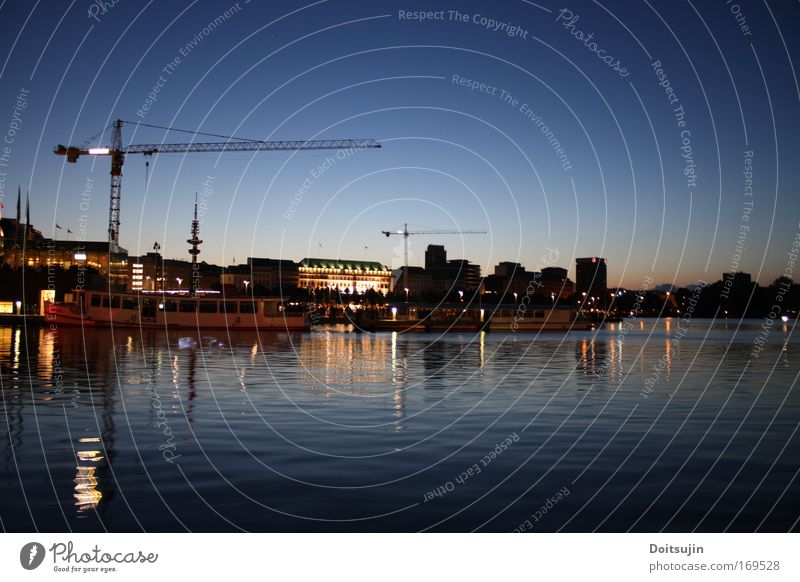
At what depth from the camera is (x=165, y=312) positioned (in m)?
96.7

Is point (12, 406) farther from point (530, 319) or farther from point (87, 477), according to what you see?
point (530, 319)

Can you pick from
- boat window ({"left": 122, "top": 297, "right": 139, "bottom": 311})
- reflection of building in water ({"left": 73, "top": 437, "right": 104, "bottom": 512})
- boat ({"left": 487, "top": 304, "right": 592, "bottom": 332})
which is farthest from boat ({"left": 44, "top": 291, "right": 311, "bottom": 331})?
reflection of building in water ({"left": 73, "top": 437, "right": 104, "bottom": 512})

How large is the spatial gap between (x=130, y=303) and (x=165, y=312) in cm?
536

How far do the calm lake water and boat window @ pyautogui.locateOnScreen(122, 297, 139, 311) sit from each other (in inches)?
2617

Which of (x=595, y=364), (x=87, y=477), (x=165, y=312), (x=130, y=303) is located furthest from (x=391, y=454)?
(x=130, y=303)

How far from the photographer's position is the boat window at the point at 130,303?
98331mm

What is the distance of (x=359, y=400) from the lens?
1032 inches

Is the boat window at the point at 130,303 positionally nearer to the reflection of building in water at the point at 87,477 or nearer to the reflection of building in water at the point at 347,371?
the reflection of building in water at the point at 347,371

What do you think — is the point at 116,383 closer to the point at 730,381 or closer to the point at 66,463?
the point at 66,463

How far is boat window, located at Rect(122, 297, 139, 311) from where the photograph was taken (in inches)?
3871

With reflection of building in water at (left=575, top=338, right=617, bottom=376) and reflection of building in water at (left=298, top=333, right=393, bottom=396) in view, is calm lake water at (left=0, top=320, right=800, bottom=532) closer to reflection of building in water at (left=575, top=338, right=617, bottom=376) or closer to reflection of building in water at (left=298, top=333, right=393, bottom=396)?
reflection of building in water at (left=298, top=333, right=393, bottom=396)

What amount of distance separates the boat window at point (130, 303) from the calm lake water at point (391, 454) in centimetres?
6648

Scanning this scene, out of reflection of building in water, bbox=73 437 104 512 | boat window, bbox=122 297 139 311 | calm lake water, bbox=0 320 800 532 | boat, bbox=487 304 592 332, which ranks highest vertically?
boat window, bbox=122 297 139 311
